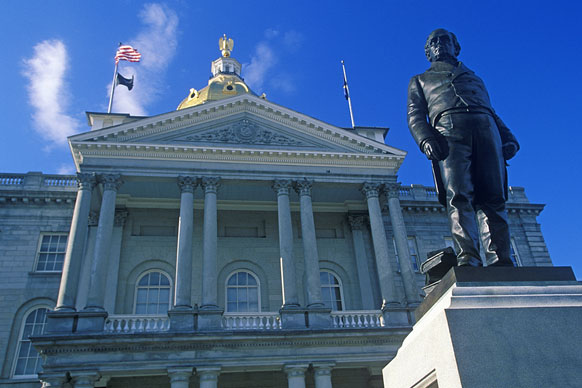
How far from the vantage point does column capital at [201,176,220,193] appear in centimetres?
2150

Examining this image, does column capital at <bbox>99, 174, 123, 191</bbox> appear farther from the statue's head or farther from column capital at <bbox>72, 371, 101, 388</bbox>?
the statue's head

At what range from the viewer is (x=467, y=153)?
14.4 ft

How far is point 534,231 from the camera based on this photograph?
1128 inches

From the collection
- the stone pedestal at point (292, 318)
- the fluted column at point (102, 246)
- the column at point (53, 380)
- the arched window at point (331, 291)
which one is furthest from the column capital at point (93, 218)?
the arched window at point (331, 291)

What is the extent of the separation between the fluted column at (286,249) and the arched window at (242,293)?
3.70 m

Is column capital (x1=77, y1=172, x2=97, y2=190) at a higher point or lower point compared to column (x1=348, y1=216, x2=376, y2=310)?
higher

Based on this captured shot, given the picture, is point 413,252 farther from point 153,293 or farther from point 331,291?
point 153,293

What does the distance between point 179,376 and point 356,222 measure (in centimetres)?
1179

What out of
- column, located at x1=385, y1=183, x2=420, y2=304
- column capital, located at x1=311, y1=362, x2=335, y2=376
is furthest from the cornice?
column capital, located at x1=311, y1=362, x2=335, y2=376

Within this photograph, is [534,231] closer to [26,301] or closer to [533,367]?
[26,301]

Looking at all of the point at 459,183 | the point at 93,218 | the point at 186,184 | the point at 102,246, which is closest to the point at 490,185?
the point at 459,183

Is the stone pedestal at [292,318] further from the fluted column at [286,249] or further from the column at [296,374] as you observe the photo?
the column at [296,374]

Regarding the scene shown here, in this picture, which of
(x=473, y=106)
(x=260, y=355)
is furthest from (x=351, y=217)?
(x=473, y=106)

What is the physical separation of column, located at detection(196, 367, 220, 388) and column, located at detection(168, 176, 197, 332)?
147 cm
